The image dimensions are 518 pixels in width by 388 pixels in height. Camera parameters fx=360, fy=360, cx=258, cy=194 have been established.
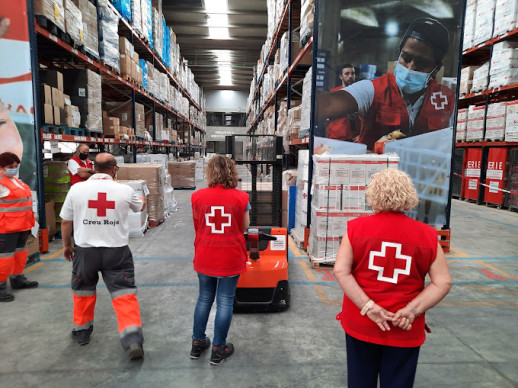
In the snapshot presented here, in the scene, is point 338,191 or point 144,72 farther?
point 144,72

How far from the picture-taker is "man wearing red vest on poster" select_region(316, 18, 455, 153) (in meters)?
5.55

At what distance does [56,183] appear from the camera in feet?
21.1

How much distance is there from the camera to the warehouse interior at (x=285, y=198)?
2.85 m

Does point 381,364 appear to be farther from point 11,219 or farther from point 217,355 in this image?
point 11,219

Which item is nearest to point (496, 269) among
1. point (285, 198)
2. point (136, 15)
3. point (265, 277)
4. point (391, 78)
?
point (391, 78)

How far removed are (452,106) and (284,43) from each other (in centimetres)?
411

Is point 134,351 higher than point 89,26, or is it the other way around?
point 89,26

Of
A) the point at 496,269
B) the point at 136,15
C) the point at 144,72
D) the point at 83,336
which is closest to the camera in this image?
the point at 83,336

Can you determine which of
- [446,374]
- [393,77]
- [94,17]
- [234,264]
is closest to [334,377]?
[446,374]

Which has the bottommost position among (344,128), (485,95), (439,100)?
(344,128)

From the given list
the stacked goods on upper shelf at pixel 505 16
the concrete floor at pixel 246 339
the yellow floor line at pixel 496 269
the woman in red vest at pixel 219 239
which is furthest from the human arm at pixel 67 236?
the stacked goods on upper shelf at pixel 505 16

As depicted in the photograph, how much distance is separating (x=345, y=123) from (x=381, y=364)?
14.3 feet

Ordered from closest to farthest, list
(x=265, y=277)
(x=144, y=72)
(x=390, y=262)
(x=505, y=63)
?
(x=390, y=262) → (x=265, y=277) → (x=505, y=63) → (x=144, y=72)

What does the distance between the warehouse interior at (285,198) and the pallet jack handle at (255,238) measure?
143 mm
